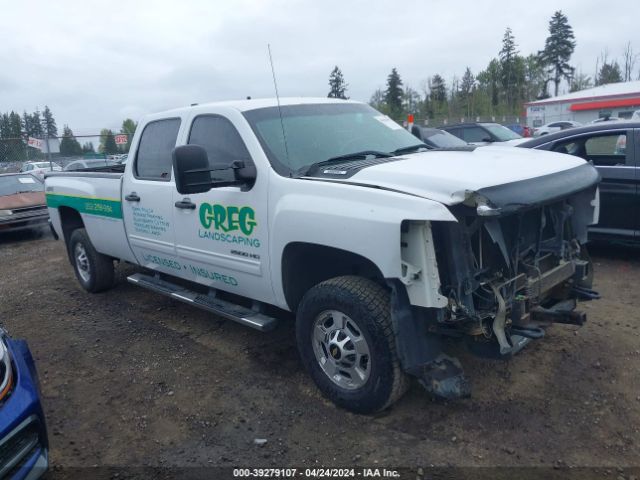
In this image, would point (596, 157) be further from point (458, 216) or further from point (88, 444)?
point (88, 444)

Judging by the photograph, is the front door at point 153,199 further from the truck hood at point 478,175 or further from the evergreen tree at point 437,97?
the evergreen tree at point 437,97

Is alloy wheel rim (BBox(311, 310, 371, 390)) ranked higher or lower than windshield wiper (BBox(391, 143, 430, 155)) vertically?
lower

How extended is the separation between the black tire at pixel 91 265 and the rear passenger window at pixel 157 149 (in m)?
1.53

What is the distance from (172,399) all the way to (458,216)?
2.38 metres

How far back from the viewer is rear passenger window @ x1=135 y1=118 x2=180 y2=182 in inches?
192

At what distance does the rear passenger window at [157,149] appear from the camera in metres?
4.88

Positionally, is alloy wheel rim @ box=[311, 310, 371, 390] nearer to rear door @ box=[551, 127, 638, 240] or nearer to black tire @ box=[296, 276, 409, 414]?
black tire @ box=[296, 276, 409, 414]

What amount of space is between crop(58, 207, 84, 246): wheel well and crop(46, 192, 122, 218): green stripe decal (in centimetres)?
12

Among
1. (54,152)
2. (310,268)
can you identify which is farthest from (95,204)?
(54,152)

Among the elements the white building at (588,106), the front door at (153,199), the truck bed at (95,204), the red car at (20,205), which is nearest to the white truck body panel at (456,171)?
the front door at (153,199)

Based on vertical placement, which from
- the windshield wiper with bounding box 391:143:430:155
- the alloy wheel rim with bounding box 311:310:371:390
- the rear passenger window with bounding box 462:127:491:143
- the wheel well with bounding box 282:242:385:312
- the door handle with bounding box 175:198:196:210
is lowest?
the alloy wheel rim with bounding box 311:310:371:390

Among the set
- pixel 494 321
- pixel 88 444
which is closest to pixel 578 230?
pixel 494 321

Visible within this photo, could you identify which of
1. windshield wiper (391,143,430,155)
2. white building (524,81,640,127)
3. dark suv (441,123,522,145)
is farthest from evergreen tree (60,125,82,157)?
white building (524,81,640,127)

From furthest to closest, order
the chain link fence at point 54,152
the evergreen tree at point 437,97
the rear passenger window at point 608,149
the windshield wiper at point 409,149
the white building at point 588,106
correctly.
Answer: the evergreen tree at point 437,97, the white building at point 588,106, the chain link fence at point 54,152, the rear passenger window at point 608,149, the windshield wiper at point 409,149
